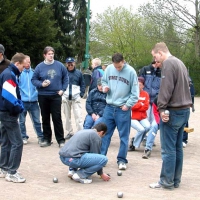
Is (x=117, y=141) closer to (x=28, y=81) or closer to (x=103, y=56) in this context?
(x=28, y=81)

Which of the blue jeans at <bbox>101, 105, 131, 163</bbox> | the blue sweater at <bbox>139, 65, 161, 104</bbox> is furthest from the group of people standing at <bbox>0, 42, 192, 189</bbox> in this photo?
the blue sweater at <bbox>139, 65, 161, 104</bbox>

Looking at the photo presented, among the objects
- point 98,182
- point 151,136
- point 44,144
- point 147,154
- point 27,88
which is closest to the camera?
point 98,182

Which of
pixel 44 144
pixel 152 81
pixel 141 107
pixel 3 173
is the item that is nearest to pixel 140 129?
pixel 141 107

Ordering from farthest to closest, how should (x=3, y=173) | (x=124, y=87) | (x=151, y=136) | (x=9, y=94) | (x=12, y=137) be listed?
(x=151, y=136) → (x=124, y=87) → (x=3, y=173) → (x=12, y=137) → (x=9, y=94)

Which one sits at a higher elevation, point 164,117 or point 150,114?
point 164,117

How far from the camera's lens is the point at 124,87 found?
7.77 meters

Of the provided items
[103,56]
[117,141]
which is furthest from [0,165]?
[103,56]

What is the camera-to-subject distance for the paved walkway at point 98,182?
6.18 meters

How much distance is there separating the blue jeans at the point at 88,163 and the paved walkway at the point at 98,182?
0.69ft

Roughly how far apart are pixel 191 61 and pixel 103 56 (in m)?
19.4

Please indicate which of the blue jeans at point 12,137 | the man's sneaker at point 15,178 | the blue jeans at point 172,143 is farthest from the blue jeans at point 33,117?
the blue jeans at point 172,143

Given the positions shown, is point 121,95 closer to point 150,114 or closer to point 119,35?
point 150,114

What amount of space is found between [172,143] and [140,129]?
3.03 meters

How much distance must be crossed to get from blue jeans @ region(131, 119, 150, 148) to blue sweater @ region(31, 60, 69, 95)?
1.81 metres
